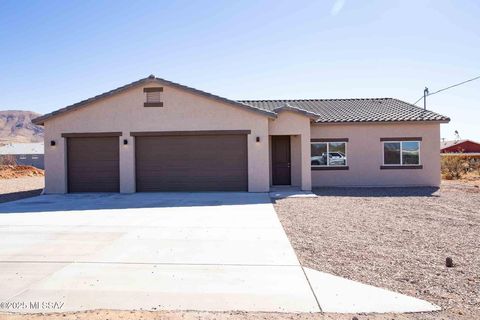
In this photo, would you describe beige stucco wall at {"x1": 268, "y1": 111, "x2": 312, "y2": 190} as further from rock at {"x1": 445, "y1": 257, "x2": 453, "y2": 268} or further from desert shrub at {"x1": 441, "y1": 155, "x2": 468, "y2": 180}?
desert shrub at {"x1": 441, "y1": 155, "x2": 468, "y2": 180}

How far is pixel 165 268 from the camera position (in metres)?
5.66

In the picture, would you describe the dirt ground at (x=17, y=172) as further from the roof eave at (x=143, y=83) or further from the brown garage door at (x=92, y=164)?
the roof eave at (x=143, y=83)

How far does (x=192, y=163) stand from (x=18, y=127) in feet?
590

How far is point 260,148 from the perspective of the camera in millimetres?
15422

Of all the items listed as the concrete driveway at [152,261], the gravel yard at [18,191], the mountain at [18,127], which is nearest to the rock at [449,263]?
the concrete driveway at [152,261]

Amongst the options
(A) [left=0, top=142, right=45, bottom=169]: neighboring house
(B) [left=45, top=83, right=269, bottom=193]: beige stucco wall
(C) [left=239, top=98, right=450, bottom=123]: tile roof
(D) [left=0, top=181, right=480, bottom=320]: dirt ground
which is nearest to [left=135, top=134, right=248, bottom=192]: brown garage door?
(B) [left=45, top=83, right=269, bottom=193]: beige stucco wall

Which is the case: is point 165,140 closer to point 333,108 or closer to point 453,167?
point 333,108

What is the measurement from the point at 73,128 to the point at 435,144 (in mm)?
16343

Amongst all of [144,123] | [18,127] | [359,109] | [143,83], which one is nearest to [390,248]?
[144,123]

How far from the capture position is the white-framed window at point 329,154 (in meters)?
17.4

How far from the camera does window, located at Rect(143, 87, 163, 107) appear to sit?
15.7 metres

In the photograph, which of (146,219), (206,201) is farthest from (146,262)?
(206,201)

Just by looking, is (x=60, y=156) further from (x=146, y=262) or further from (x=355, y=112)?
(x=355, y=112)

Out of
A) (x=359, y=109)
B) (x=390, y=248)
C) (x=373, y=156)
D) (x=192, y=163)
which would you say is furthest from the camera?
(x=359, y=109)
